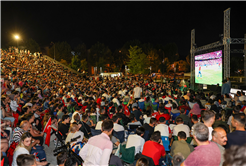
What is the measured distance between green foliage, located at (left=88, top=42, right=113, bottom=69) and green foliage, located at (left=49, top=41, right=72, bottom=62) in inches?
335

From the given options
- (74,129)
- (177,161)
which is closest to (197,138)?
(177,161)

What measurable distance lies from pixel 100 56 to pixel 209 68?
47.0m

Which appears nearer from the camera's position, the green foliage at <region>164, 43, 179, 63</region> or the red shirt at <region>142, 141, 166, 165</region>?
the red shirt at <region>142, 141, 166, 165</region>

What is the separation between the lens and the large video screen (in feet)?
49.3

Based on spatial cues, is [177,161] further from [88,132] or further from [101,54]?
[101,54]

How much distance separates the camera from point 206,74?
56.1ft

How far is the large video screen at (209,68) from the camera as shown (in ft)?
49.3

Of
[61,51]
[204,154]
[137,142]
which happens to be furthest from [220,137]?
[61,51]

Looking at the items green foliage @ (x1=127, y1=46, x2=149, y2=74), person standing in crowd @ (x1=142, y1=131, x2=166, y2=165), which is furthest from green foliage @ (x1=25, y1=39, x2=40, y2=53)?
person standing in crowd @ (x1=142, y1=131, x2=166, y2=165)

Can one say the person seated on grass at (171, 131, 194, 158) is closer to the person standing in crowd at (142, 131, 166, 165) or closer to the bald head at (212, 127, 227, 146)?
the person standing in crowd at (142, 131, 166, 165)

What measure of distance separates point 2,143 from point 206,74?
58.7 feet

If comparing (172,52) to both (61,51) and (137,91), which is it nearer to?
(61,51)

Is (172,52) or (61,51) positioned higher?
(61,51)

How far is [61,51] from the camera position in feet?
194
